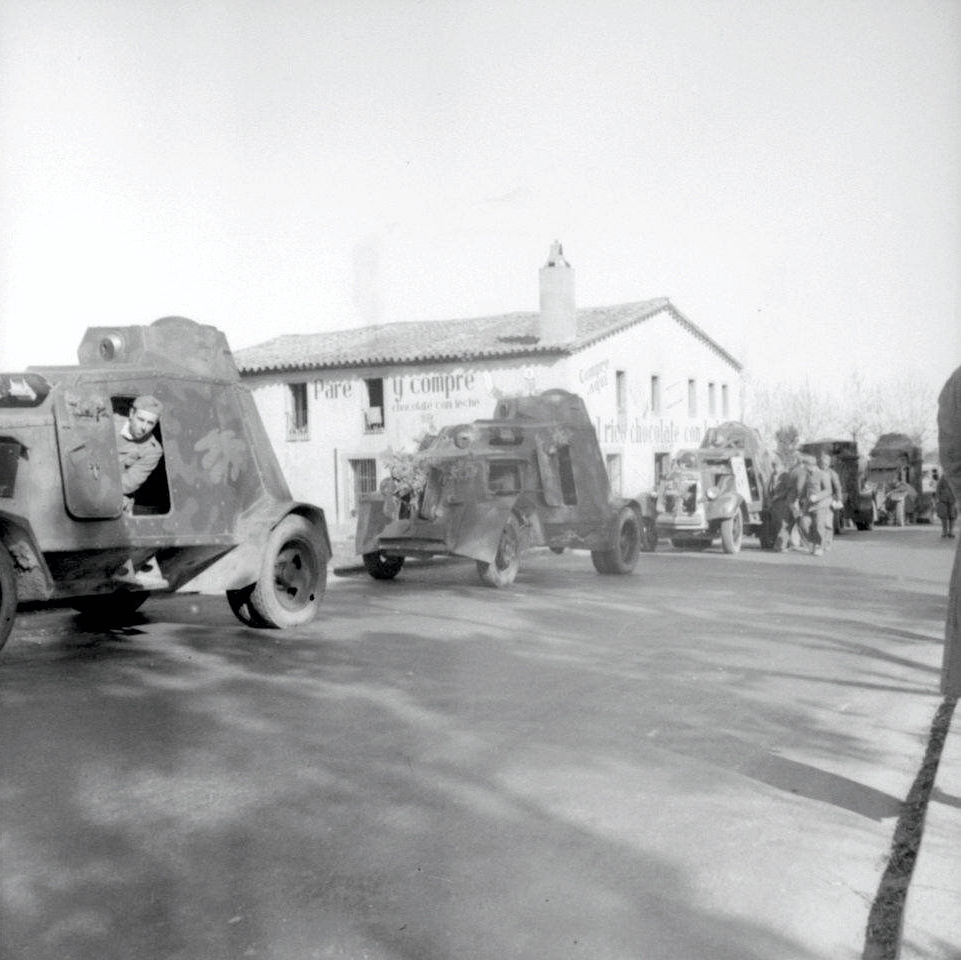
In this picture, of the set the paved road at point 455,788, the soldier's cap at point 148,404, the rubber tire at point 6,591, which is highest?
the soldier's cap at point 148,404

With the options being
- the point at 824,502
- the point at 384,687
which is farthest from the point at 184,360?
the point at 824,502

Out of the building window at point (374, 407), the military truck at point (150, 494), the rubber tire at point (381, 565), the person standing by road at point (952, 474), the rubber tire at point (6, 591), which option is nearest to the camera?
the person standing by road at point (952, 474)

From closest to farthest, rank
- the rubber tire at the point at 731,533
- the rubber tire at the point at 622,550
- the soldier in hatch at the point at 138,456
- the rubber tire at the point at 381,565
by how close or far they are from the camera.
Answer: the soldier in hatch at the point at 138,456, the rubber tire at the point at 381,565, the rubber tire at the point at 622,550, the rubber tire at the point at 731,533

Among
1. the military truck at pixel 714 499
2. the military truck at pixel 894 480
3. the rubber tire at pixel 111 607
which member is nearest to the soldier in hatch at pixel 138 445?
the rubber tire at pixel 111 607

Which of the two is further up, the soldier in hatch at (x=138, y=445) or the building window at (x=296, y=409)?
the building window at (x=296, y=409)

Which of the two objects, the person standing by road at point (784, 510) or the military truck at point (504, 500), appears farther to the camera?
the person standing by road at point (784, 510)

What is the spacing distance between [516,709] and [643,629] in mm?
3526

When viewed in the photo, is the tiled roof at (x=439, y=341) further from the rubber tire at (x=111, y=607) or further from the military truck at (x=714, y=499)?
the rubber tire at (x=111, y=607)

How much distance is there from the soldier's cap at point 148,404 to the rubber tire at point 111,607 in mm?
1919

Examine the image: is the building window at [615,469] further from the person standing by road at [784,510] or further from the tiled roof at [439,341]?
the person standing by road at [784,510]

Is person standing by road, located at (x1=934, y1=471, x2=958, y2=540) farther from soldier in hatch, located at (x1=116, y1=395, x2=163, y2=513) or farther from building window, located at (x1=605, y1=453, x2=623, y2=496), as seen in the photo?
soldier in hatch, located at (x1=116, y1=395, x2=163, y2=513)

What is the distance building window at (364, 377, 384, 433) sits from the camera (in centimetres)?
3234

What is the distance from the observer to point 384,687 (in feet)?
23.3

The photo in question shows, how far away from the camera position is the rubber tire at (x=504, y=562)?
13.2 metres
